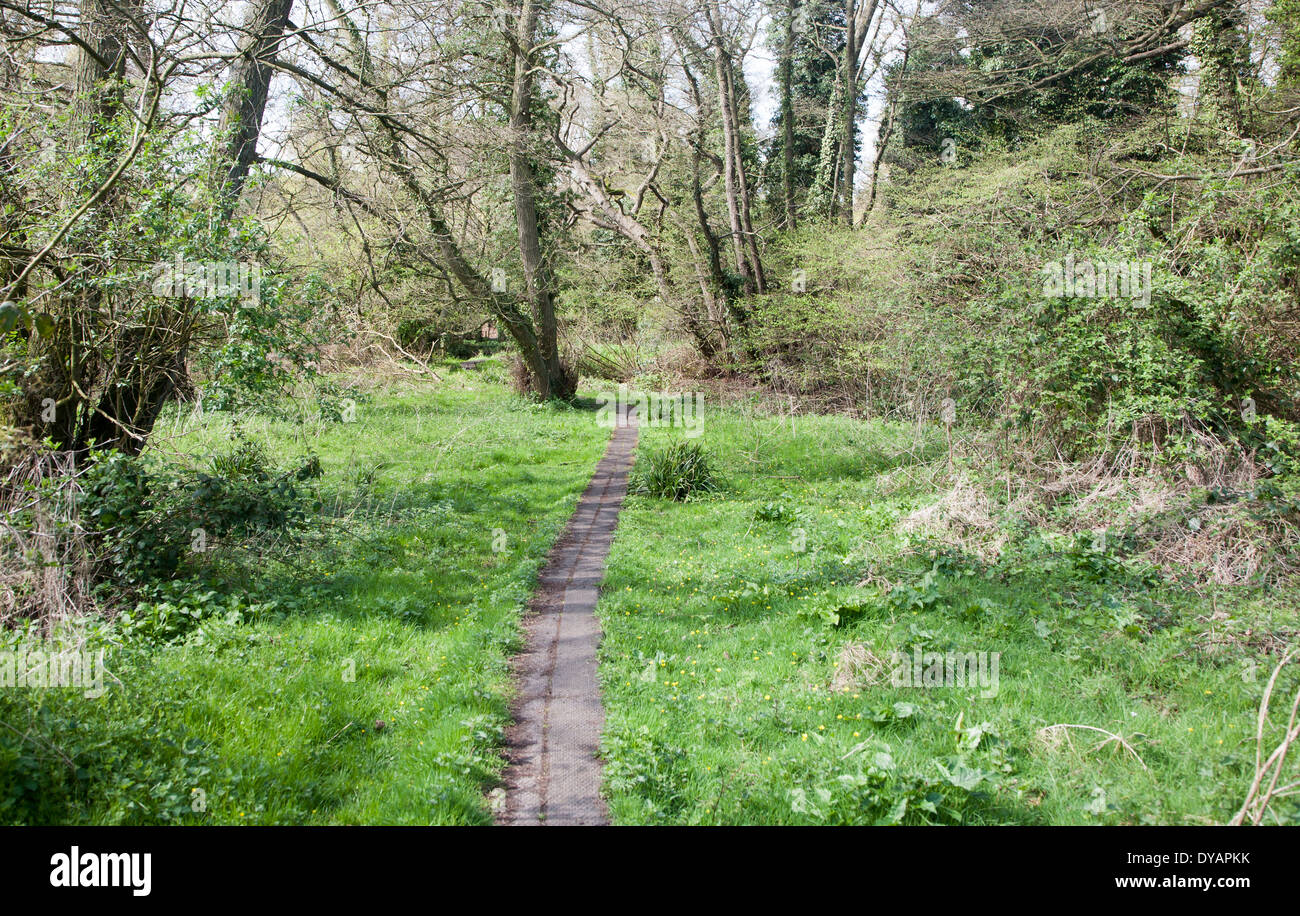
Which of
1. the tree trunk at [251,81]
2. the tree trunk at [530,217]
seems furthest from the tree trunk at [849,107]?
the tree trunk at [251,81]

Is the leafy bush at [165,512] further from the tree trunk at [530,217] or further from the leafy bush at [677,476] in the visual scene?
the tree trunk at [530,217]

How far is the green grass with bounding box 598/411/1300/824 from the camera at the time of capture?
4.01 m

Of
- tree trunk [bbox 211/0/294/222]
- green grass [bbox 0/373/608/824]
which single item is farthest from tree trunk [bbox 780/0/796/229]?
green grass [bbox 0/373/608/824]

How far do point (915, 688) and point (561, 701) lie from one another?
252 centimetres

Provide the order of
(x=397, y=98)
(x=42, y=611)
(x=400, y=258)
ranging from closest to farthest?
1. (x=42, y=611)
2. (x=397, y=98)
3. (x=400, y=258)

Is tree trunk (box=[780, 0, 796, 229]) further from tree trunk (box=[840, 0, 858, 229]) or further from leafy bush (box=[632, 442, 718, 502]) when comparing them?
leafy bush (box=[632, 442, 718, 502])

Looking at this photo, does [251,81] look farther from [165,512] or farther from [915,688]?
[915,688]

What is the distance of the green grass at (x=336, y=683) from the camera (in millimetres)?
3885

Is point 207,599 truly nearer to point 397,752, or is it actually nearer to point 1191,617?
point 397,752

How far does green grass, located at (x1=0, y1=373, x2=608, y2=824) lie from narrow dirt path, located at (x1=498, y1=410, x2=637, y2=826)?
0.57 ft

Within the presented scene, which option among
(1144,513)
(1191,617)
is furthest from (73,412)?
(1144,513)
